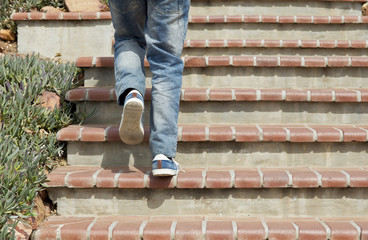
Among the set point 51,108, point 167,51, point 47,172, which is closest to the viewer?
point 167,51

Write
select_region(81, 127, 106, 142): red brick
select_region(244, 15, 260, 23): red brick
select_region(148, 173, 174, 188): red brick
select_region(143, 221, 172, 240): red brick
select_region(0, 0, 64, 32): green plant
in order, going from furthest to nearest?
select_region(0, 0, 64, 32): green plant
select_region(244, 15, 260, 23): red brick
select_region(81, 127, 106, 142): red brick
select_region(148, 173, 174, 188): red brick
select_region(143, 221, 172, 240): red brick

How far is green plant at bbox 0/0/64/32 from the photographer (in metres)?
4.18

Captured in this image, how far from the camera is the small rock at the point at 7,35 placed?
409cm

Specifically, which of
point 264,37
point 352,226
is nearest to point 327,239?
point 352,226

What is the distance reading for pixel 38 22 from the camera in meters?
3.95

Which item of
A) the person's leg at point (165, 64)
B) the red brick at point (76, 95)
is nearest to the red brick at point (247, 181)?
the person's leg at point (165, 64)

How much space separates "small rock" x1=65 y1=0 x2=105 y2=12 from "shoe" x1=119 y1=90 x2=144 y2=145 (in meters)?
2.59

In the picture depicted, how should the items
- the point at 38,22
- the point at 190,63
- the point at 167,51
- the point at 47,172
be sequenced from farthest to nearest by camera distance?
the point at 38,22, the point at 190,63, the point at 47,172, the point at 167,51

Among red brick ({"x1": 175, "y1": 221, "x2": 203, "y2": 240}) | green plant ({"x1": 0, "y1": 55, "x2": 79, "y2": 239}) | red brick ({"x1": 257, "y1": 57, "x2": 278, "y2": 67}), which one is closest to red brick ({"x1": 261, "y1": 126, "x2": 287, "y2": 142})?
red brick ({"x1": 175, "y1": 221, "x2": 203, "y2": 240})

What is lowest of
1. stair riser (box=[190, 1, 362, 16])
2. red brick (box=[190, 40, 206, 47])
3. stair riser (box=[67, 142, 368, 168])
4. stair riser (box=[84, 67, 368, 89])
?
stair riser (box=[67, 142, 368, 168])

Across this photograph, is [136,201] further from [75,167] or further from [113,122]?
[113,122]

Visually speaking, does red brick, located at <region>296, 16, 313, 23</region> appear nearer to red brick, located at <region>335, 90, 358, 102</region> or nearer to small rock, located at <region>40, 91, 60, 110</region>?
red brick, located at <region>335, 90, 358, 102</region>

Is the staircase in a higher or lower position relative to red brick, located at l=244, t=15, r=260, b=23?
lower

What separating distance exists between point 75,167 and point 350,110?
2128 millimetres
